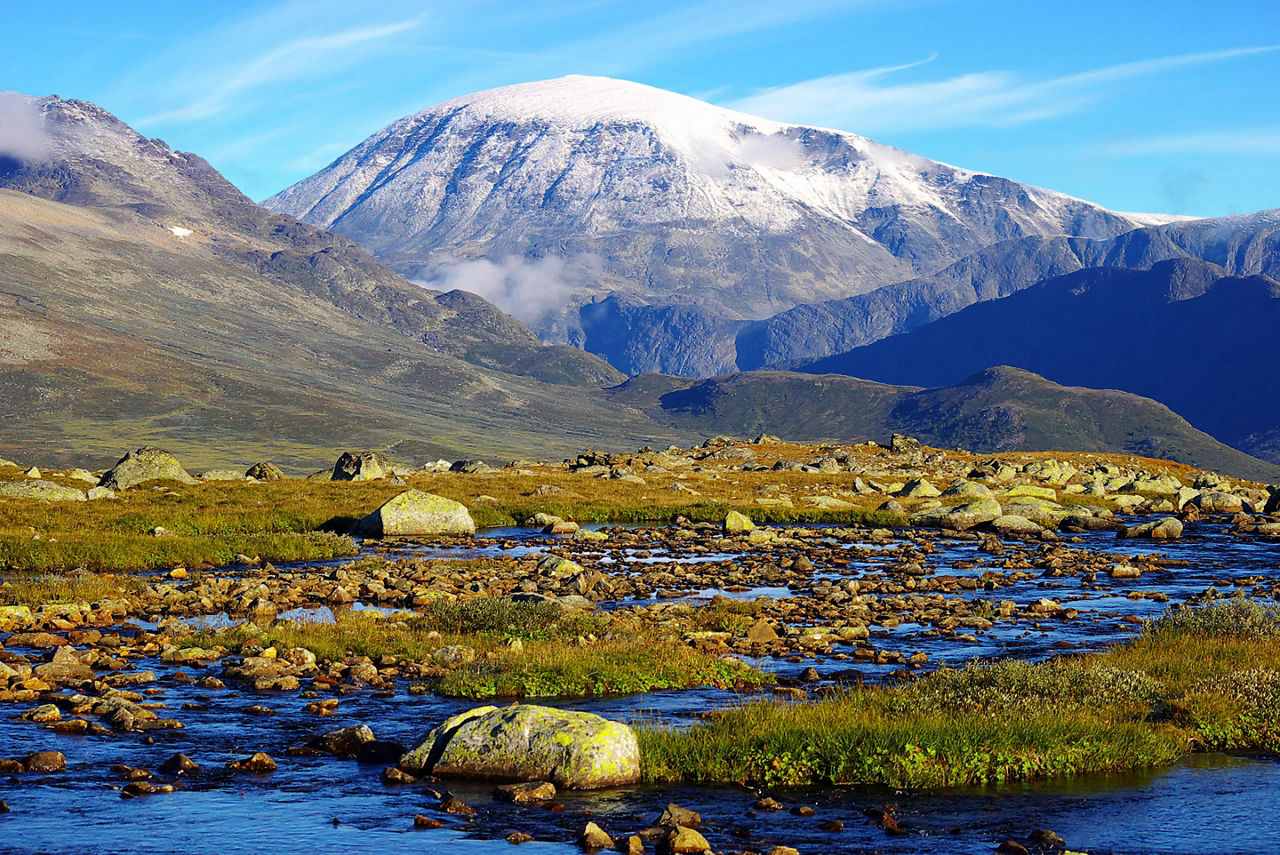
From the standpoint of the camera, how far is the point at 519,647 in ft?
91.0

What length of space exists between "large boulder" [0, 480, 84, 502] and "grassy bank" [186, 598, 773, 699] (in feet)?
140

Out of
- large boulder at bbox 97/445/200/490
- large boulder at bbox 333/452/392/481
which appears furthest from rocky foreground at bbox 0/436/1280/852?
large boulder at bbox 333/452/392/481

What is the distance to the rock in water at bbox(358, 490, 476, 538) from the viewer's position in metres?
60.8

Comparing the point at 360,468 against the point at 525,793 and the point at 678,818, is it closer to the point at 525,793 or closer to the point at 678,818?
the point at 525,793

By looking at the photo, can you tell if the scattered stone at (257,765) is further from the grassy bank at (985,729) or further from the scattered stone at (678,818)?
the scattered stone at (678,818)

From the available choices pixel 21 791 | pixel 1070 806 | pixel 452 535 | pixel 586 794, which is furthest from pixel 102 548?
pixel 1070 806

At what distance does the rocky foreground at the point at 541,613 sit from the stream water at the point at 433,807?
1.21 ft

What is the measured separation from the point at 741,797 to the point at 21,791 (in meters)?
10.8

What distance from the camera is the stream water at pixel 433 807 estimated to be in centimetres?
1586

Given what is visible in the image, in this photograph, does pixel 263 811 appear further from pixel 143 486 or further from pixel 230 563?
pixel 143 486

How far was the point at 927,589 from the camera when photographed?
41.0 m

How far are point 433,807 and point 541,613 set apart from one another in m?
13.9

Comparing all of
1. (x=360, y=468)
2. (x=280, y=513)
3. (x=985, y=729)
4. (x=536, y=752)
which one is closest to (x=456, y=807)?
(x=536, y=752)

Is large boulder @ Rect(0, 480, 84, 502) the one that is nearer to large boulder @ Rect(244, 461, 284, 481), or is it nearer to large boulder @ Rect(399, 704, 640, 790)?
large boulder @ Rect(244, 461, 284, 481)
